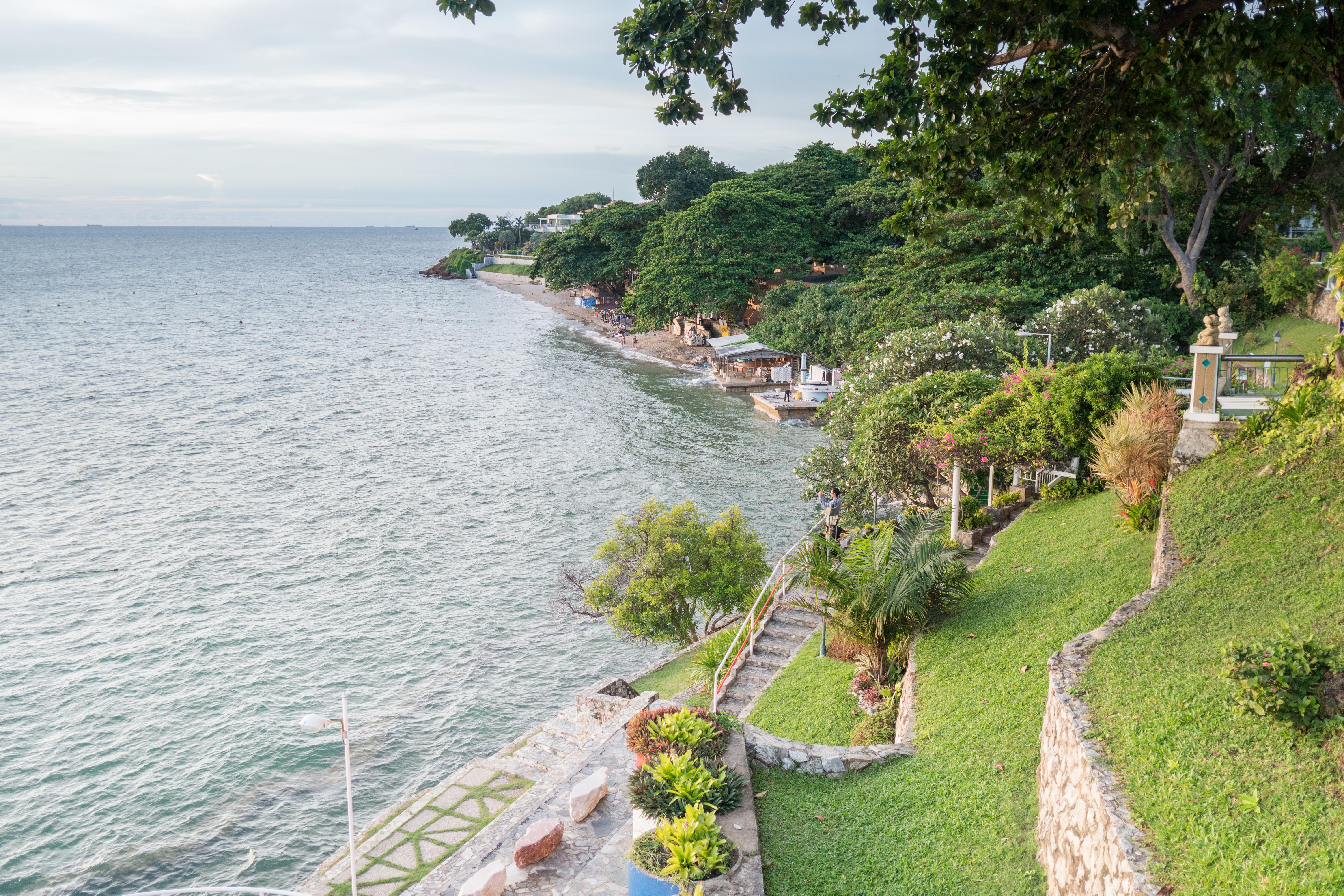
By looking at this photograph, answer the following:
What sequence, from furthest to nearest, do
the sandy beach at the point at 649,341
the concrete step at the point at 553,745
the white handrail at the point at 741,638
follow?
the sandy beach at the point at 649,341, the concrete step at the point at 553,745, the white handrail at the point at 741,638

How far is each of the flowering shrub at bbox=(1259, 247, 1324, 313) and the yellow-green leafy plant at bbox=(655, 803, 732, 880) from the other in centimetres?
3357

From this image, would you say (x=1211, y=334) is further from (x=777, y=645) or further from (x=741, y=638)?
(x=741, y=638)

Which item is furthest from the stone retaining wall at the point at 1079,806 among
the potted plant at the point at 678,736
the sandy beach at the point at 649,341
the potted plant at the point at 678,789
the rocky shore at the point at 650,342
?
the sandy beach at the point at 649,341

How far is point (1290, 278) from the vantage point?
31625mm

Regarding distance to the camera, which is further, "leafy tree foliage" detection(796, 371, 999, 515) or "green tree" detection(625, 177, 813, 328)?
"green tree" detection(625, 177, 813, 328)

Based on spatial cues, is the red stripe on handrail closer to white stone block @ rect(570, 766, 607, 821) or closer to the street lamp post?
white stone block @ rect(570, 766, 607, 821)

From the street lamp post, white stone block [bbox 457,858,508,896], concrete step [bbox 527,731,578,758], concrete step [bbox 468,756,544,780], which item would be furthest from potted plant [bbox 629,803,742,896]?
the street lamp post

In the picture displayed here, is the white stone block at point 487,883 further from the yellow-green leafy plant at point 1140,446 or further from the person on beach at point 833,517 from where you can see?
the yellow-green leafy plant at point 1140,446

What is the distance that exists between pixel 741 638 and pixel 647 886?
9209 millimetres

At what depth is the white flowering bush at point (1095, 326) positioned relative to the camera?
84.4 ft

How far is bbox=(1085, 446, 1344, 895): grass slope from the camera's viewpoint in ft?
18.7

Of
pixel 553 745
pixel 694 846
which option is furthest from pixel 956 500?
pixel 694 846

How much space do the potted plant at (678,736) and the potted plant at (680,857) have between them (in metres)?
1.10

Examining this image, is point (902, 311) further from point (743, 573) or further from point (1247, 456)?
point (1247, 456)
